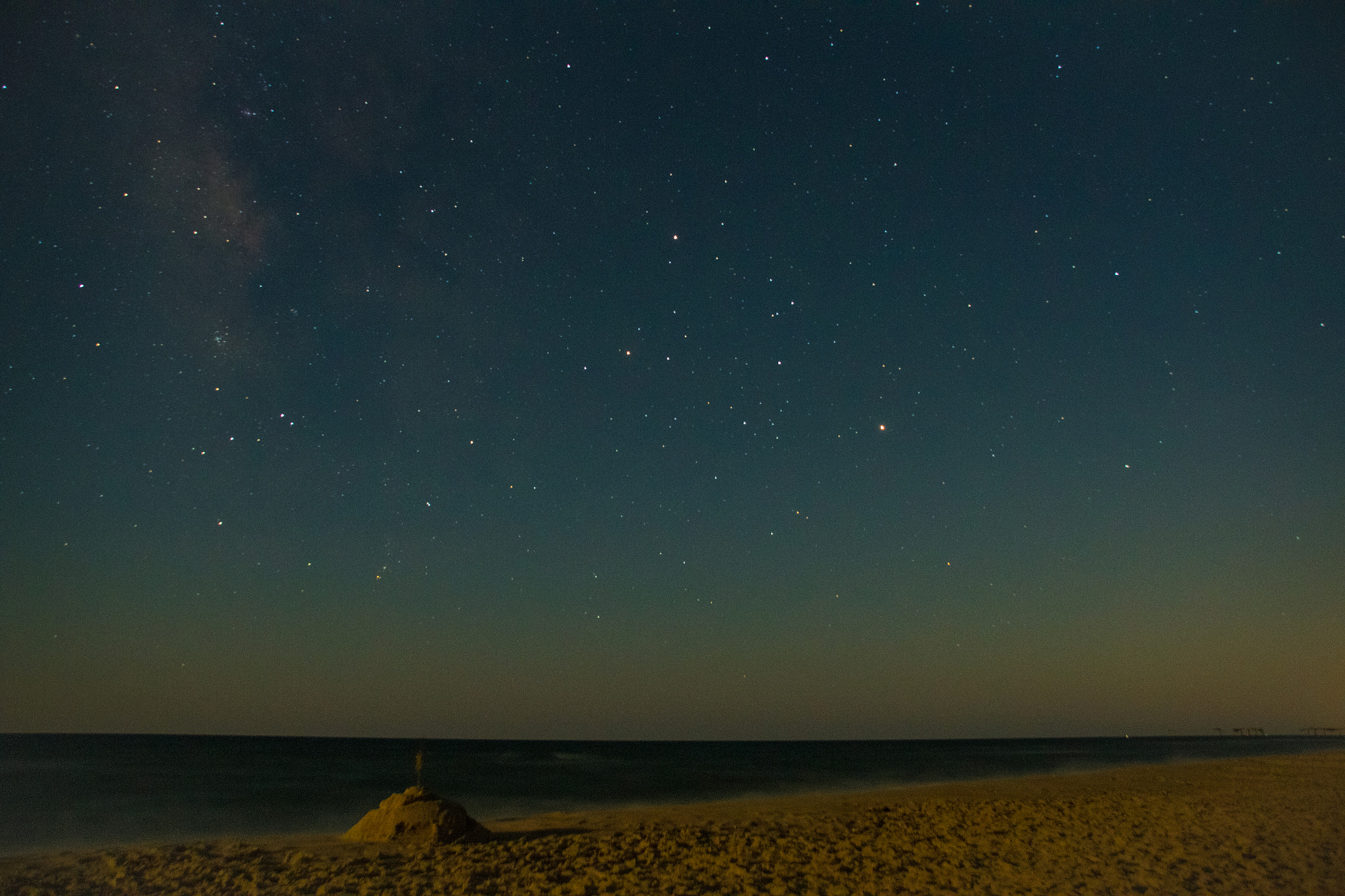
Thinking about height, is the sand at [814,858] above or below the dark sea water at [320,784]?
above

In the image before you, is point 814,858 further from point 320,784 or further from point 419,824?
point 320,784

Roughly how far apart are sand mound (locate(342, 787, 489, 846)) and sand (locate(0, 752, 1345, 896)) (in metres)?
0.45

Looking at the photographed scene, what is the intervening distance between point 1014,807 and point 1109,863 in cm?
635

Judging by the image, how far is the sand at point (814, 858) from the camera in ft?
28.5

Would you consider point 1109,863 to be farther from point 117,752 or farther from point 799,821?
Answer: point 117,752

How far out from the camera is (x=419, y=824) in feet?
39.3

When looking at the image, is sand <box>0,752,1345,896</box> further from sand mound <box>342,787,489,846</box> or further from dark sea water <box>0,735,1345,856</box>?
dark sea water <box>0,735,1345,856</box>

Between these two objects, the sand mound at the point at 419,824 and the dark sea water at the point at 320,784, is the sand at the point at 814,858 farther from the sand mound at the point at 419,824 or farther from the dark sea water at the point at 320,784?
the dark sea water at the point at 320,784

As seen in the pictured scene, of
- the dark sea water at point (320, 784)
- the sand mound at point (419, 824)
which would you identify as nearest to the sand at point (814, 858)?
the sand mound at point (419, 824)

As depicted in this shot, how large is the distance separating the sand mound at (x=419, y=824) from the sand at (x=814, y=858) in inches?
17.9

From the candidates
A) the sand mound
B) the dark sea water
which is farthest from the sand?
the dark sea water

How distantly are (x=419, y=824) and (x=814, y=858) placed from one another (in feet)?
20.9

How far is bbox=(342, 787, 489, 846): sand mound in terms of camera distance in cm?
1179

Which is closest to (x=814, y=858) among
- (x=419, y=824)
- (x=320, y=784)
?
(x=419, y=824)
